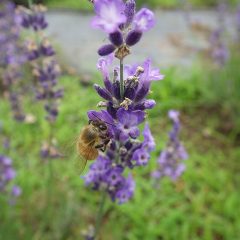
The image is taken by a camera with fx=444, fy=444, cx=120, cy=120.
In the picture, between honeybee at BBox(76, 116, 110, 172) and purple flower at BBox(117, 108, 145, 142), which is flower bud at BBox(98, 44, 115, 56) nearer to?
purple flower at BBox(117, 108, 145, 142)

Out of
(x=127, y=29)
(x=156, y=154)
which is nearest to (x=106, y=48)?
(x=127, y=29)

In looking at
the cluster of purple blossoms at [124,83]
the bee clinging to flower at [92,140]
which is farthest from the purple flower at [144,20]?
the bee clinging to flower at [92,140]

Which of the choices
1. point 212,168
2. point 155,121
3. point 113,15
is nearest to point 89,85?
point 155,121

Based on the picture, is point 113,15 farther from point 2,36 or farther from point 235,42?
point 235,42

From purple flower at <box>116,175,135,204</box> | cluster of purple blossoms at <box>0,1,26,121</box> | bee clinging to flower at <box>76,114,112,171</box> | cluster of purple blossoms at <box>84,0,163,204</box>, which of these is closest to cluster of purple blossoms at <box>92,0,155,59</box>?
cluster of purple blossoms at <box>84,0,163,204</box>

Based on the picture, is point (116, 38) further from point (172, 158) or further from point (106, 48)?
point (172, 158)
